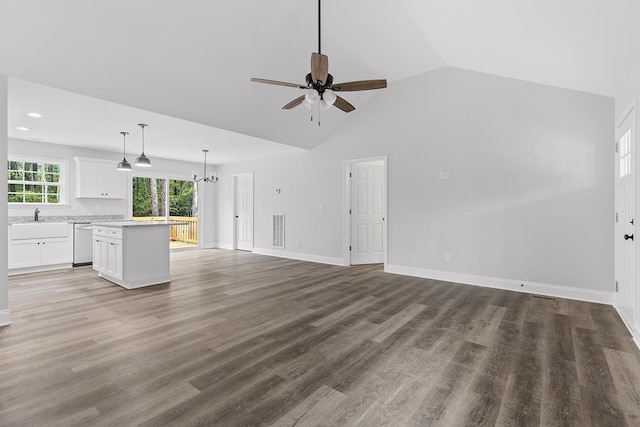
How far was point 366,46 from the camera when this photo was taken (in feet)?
14.1

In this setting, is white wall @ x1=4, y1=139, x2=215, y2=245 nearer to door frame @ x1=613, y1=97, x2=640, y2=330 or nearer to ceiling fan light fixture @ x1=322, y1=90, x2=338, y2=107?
ceiling fan light fixture @ x1=322, y1=90, x2=338, y2=107

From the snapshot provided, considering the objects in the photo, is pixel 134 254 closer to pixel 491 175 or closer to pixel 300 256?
pixel 300 256

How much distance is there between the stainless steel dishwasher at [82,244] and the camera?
585 cm

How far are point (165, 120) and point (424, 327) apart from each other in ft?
14.8

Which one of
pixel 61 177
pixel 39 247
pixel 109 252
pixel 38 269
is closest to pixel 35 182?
pixel 61 177

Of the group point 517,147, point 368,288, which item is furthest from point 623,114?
point 368,288

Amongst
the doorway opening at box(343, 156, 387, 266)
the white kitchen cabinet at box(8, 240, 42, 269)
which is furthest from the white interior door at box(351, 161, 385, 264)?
the white kitchen cabinet at box(8, 240, 42, 269)

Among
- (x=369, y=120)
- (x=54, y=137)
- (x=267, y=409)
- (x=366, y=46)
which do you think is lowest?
(x=267, y=409)

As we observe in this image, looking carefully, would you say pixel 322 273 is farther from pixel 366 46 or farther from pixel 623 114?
pixel 623 114

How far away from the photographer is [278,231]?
7.28 m

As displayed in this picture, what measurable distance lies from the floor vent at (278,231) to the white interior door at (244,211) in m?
1.10

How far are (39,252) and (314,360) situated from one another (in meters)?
5.96

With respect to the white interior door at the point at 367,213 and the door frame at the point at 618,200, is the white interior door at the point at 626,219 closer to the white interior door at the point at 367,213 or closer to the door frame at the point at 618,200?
the door frame at the point at 618,200

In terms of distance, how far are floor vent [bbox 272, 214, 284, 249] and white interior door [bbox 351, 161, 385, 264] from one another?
192cm
